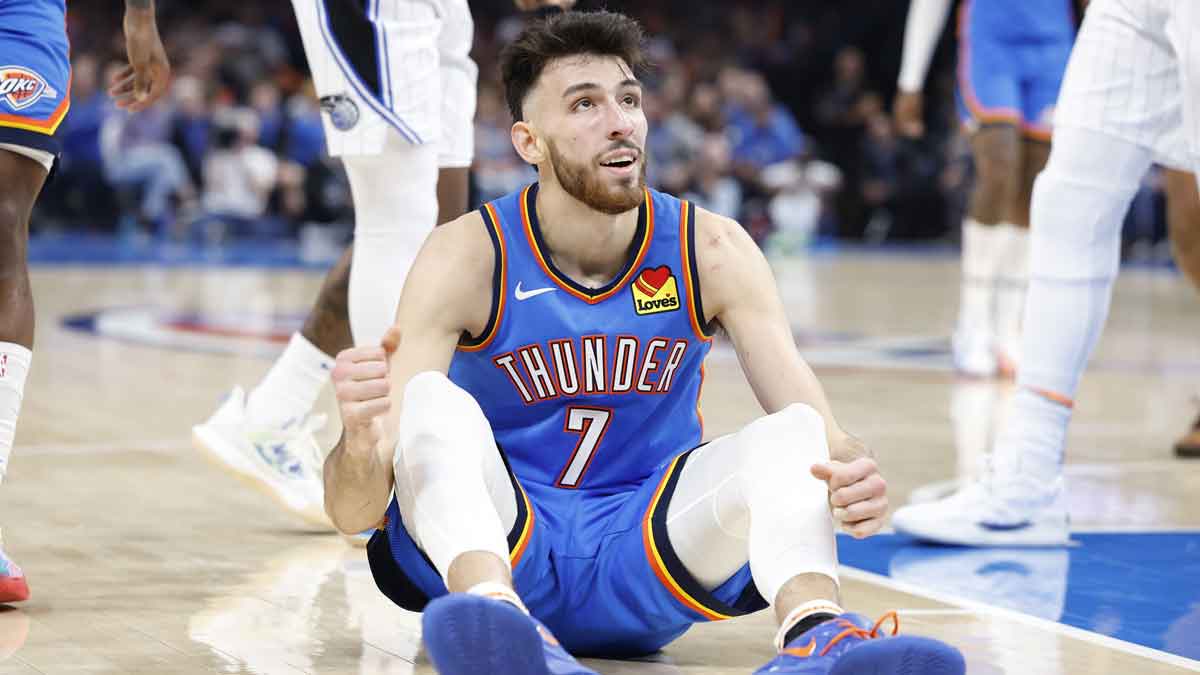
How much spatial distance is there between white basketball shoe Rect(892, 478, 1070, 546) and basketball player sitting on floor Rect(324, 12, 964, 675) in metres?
1.12

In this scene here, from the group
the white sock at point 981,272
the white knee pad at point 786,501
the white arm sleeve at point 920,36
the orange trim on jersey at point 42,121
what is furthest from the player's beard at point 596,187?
the white sock at point 981,272

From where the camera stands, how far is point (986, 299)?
7.67 metres

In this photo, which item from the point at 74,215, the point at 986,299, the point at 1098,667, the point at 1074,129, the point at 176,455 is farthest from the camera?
the point at 74,215

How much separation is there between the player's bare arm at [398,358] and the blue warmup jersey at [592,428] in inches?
1.8

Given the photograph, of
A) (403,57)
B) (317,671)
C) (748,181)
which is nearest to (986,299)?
(403,57)

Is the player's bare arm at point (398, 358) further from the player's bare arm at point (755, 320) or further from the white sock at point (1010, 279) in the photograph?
the white sock at point (1010, 279)

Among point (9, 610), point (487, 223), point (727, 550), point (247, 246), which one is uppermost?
point (487, 223)

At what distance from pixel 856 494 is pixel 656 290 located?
64cm

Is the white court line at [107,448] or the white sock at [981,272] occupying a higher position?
the white sock at [981,272]

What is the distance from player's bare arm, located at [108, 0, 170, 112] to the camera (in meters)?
3.77

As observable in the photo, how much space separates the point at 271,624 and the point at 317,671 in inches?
14.2

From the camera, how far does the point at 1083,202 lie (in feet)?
13.2

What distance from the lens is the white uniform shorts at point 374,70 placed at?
A: 388cm

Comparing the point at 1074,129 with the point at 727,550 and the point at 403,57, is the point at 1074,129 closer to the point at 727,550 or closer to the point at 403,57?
the point at 403,57
